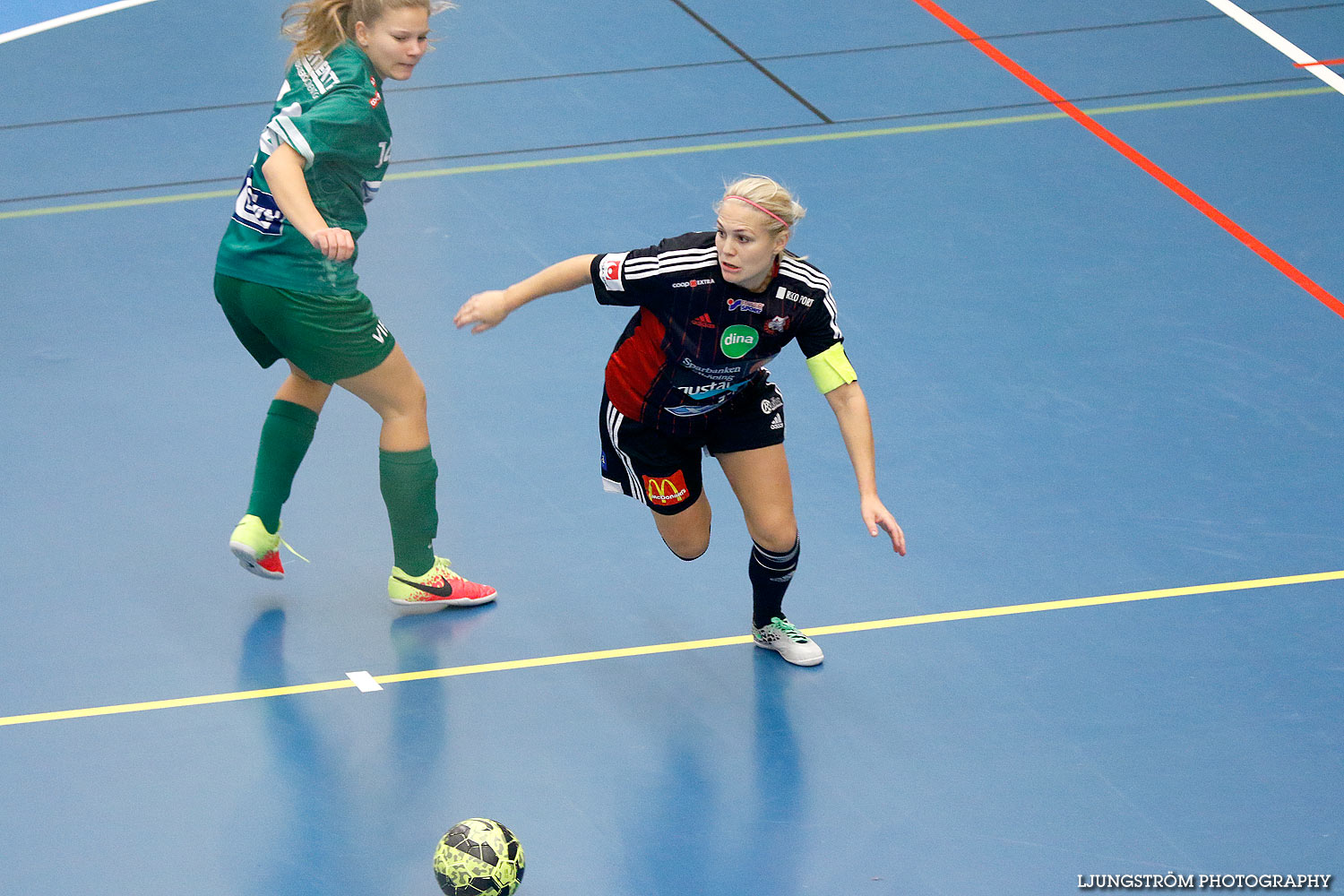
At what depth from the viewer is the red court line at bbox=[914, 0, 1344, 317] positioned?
22.9 ft

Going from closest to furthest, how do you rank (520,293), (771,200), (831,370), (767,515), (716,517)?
(771,200)
(520,293)
(831,370)
(767,515)
(716,517)

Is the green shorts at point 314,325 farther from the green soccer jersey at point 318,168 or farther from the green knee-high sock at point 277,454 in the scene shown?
the green knee-high sock at point 277,454

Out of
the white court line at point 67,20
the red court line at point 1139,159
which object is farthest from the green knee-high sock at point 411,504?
the white court line at point 67,20

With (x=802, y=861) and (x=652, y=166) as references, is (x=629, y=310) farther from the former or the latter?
(x=802, y=861)

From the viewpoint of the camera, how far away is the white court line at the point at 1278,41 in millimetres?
9018

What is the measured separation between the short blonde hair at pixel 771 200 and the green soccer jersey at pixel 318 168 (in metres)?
1.09

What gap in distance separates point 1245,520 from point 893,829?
209 cm

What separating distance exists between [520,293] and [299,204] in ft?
2.08

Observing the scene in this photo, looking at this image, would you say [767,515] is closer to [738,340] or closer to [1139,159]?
[738,340]

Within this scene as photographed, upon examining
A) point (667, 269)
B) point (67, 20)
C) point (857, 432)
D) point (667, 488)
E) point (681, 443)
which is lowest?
point (67, 20)

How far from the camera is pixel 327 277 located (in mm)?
4535

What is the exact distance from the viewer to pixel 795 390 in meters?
6.26

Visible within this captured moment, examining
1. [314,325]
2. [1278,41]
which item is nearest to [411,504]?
[314,325]

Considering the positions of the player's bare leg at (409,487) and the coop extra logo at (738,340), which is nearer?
the coop extra logo at (738,340)
